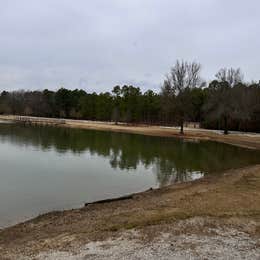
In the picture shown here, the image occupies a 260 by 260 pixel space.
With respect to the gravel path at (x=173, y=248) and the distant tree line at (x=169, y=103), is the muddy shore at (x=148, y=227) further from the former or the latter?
the distant tree line at (x=169, y=103)

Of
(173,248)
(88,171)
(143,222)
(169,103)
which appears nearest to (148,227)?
(143,222)

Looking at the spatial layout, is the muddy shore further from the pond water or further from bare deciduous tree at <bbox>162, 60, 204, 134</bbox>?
bare deciduous tree at <bbox>162, 60, 204, 134</bbox>

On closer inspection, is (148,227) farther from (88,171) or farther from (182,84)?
(182,84)

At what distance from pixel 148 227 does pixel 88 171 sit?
13.6 m

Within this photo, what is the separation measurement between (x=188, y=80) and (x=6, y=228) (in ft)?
164

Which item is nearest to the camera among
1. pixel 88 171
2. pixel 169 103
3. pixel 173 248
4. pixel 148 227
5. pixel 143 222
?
pixel 173 248

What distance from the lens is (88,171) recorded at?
22828 mm

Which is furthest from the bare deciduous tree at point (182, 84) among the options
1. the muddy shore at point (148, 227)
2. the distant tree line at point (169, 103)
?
the muddy shore at point (148, 227)

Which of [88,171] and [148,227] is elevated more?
[148,227]

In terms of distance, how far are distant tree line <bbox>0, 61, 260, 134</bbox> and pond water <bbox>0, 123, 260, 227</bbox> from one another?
1703 centimetres

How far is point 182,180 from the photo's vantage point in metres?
20.8

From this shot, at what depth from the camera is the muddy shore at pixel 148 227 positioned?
317 inches

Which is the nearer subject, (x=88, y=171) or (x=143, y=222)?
(x=143, y=222)

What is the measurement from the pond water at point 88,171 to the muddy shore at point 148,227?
6.43 ft
